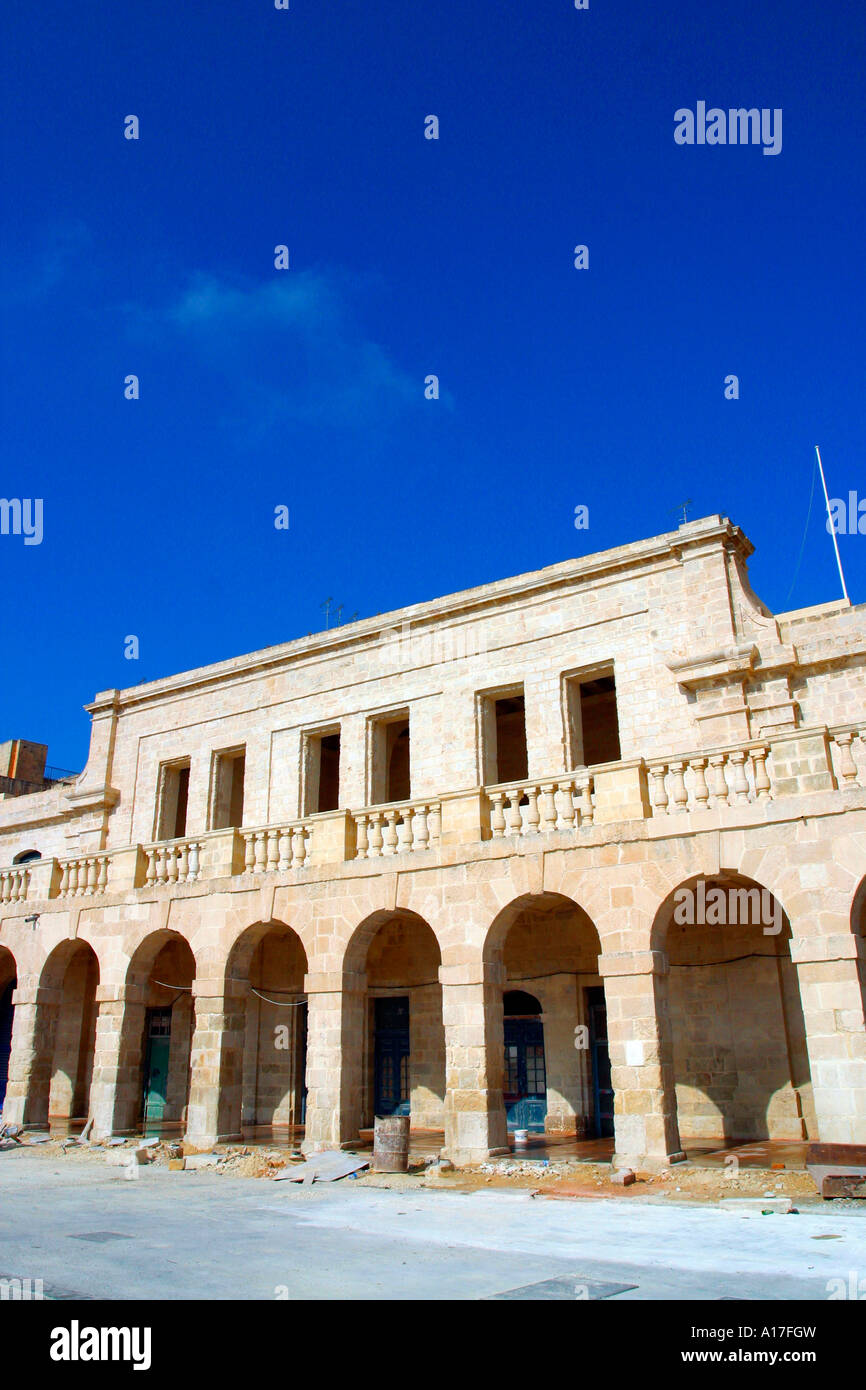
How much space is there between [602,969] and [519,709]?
8641mm

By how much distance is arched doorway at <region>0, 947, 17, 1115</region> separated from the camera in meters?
20.5

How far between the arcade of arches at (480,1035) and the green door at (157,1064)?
38mm

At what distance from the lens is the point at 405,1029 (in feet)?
58.3

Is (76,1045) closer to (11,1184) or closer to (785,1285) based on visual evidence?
(11,1184)

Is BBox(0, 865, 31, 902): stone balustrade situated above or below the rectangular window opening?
below

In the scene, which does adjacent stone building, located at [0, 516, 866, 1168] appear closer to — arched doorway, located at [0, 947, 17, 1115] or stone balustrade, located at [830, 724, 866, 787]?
stone balustrade, located at [830, 724, 866, 787]

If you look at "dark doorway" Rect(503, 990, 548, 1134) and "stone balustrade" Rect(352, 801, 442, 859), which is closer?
"stone balustrade" Rect(352, 801, 442, 859)

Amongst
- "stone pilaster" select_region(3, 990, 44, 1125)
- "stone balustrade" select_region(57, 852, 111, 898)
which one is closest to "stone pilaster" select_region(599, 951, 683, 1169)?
"stone balustrade" select_region(57, 852, 111, 898)

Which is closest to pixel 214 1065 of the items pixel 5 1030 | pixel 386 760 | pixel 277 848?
pixel 277 848

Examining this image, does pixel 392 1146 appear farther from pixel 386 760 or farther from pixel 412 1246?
pixel 386 760

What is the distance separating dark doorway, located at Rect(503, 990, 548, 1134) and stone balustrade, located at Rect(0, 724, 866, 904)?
151 inches

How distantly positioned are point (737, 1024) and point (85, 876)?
11626 millimetres
